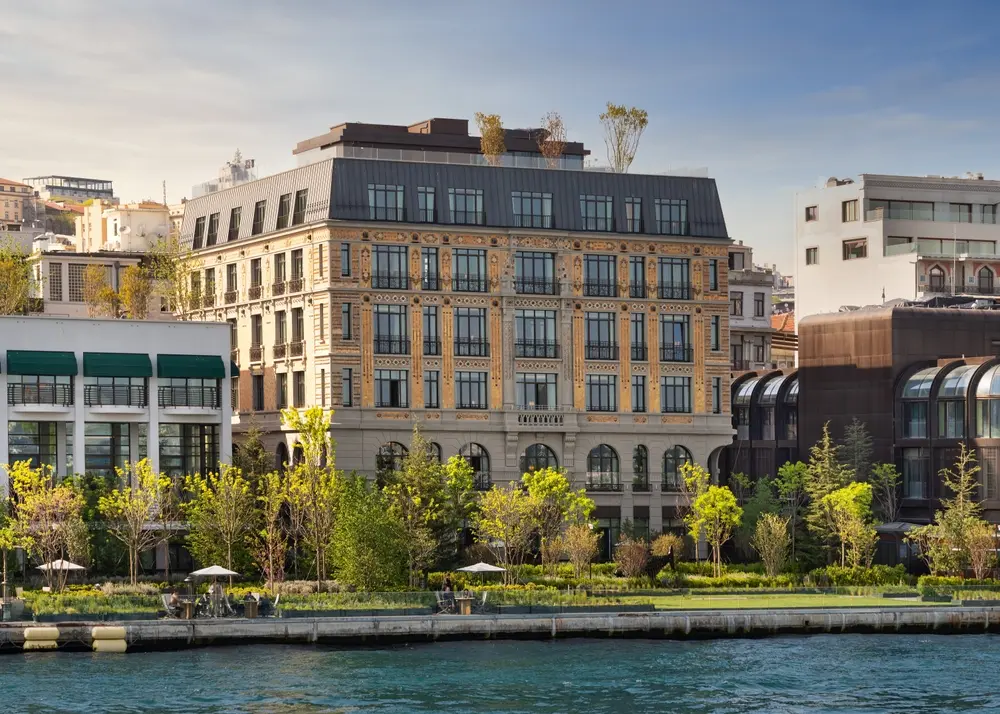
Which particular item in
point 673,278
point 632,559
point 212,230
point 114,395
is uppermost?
point 212,230

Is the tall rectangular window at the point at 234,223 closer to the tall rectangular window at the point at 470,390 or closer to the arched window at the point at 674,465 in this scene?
the tall rectangular window at the point at 470,390

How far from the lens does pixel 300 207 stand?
386 ft

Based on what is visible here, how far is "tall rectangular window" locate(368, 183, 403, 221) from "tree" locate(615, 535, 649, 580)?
2347 centimetres

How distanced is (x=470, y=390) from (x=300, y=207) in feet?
47.0

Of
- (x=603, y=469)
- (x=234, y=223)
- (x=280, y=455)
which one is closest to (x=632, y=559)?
(x=603, y=469)

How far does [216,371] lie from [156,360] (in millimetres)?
3351

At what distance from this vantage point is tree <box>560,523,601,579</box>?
10544 centimetres

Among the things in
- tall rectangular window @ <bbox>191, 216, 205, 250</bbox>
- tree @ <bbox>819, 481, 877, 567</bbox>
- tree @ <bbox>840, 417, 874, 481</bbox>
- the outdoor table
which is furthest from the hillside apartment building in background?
the outdoor table

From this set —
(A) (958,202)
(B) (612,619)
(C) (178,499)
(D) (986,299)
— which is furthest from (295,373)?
(A) (958,202)

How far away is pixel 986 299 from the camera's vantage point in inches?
5458

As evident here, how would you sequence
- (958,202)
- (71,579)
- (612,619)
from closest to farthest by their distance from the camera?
(612,619) < (71,579) < (958,202)

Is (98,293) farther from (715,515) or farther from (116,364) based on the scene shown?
(715,515)

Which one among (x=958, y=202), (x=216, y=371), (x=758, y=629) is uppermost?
(x=958, y=202)

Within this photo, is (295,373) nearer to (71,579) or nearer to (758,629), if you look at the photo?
(71,579)
